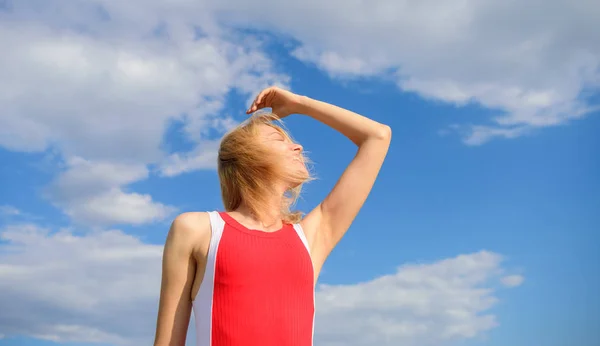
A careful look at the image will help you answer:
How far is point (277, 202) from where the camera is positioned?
4359mm

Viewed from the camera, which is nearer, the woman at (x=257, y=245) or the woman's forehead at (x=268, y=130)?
the woman at (x=257, y=245)

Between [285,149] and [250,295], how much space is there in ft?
3.69

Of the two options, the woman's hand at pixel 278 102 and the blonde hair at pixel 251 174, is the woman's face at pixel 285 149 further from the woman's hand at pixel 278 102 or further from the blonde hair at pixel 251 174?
the woman's hand at pixel 278 102

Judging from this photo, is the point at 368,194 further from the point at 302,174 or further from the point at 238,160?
the point at 238,160

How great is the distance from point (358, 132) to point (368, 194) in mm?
523

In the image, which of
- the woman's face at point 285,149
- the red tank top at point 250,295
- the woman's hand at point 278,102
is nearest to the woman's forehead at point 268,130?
the woman's face at point 285,149

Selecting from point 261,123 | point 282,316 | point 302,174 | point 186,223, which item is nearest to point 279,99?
point 261,123

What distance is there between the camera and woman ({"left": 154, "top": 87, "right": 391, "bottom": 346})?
12.6ft

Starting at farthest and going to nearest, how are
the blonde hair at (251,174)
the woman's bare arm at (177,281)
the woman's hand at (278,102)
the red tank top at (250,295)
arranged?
1. the woman's hand at (278,102)
2. the blonde hair at (251,174)
3. the woman's bare arm at (177,281)
4. the red tank top at (250,295)

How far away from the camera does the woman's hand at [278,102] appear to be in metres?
4.89

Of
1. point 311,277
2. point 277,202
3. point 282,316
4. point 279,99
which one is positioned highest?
point 279,99

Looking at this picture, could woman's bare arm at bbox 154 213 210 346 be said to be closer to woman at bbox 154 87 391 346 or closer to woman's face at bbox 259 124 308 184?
woman at bbox 154 87 391 346

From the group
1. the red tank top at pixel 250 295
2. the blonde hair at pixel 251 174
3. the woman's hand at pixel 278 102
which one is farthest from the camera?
the woman's hand at pixel 278 102

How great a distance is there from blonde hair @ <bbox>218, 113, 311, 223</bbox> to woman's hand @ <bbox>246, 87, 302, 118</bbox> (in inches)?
16.6
